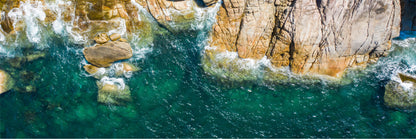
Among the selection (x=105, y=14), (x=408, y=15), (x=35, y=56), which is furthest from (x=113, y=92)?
(x=408, y=15)

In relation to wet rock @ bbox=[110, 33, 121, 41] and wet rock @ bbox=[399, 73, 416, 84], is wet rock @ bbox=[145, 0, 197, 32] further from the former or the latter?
wet rock @ bbox=[399, 73, 416, 84]

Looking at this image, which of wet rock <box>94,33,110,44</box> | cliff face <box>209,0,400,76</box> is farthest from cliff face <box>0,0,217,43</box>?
cliff face <box>209,0,400,76</box>

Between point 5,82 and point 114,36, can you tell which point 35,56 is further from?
point 114,36

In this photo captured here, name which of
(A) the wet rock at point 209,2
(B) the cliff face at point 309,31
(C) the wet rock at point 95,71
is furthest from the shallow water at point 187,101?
(A) the wet rock at point 209,2

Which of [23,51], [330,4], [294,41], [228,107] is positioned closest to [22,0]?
[23,51]

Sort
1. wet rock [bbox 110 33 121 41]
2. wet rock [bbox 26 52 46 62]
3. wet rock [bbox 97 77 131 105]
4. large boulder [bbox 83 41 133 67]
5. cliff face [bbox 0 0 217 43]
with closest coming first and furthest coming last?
wet rock [bbox 97 77 131 105], large boulder [bbox 83 41 133 67], wet rock [bbox 110 33 121 41], wet rock [bbox 26 52 46 62], cliff face [bbox 0 0 217 43]

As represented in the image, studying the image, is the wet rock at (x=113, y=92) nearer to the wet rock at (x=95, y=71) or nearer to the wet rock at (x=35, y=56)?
the wet rock at (x=95, y=71)

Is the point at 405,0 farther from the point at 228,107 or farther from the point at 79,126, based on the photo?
the point at 79,126
